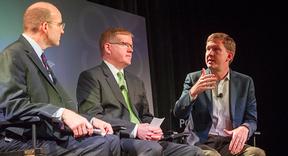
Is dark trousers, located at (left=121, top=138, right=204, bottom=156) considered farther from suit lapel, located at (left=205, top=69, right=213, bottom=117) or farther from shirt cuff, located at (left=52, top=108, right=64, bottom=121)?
shirt cuff, located at (left=52, top=108, right=64, bottom=121)

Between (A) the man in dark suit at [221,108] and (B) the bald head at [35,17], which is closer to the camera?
(B) the bald head at [35,17]

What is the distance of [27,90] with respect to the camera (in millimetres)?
2717

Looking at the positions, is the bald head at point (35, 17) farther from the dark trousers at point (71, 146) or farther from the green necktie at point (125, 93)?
the green necktie at point (125, 93)

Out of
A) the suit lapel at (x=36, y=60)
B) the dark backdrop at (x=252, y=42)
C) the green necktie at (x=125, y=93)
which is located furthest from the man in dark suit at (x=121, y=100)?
the dark backdrop at (x=252, y=42)

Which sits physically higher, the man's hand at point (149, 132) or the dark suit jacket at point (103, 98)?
the dark suit jacket at point (103, 98)

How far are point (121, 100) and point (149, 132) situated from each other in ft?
1.23

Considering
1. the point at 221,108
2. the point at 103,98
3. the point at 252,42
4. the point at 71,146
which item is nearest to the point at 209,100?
the point at 221,108

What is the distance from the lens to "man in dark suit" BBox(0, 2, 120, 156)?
8.46 feet

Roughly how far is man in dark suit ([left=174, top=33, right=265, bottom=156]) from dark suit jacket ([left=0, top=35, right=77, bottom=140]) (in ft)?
3.84

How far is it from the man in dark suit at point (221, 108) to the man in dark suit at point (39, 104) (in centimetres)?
111

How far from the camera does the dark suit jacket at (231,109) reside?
3846mm

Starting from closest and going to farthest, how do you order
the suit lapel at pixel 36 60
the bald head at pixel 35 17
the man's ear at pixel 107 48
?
the suit lapel at pixel 36 60
the bald head at pixel 35 17
the man's ear at pixel 107 48

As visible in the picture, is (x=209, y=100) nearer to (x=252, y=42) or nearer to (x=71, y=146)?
(x=71, y=146)

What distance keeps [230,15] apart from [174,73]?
36.9 inches
